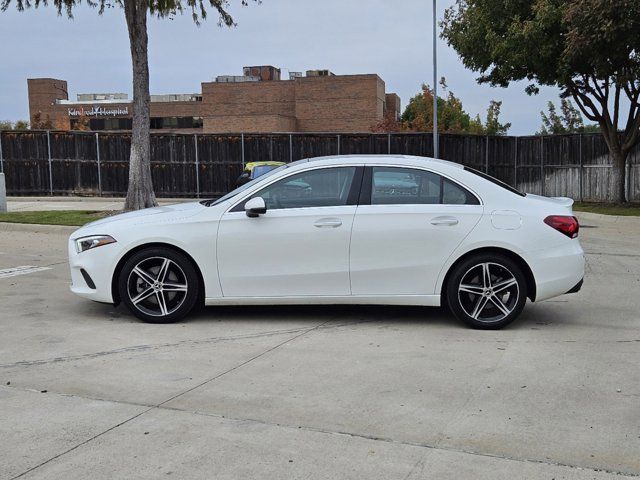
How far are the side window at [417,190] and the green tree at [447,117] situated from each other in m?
53.1

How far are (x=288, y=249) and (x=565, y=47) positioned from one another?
17.0 m

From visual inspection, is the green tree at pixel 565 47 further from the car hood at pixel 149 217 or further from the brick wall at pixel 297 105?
the brick wall at pixel 297 105

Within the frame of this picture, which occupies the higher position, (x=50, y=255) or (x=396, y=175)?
(x=396, y=175)

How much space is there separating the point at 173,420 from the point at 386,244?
2903mm

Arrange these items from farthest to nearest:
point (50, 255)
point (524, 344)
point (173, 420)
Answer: point (50, 255) → point (524, 344) → point (173, 420)

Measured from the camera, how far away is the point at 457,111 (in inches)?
2618

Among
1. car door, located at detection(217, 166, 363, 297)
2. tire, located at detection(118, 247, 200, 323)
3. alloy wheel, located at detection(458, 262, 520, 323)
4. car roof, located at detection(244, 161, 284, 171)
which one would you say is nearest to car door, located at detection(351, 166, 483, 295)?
car door, located at detection(217, 166, 363, 297)

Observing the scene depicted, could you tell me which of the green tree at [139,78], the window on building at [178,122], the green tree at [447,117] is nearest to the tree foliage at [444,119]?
the green tree at [447,117]

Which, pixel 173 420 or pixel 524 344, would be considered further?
pixel 524 344

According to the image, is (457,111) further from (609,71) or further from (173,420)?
(173,420)

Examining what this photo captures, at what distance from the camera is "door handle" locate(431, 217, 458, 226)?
638 centimetres

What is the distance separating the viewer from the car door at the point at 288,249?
6414mm

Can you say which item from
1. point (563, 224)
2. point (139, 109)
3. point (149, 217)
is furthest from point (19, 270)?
point (563, 224)

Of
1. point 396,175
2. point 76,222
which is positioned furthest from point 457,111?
point 396,175
